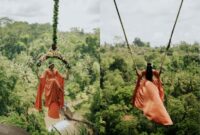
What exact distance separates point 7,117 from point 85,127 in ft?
Result: 2.78

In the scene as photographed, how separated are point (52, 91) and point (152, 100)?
38.9 inches

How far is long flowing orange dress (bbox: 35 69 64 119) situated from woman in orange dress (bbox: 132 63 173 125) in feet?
2.38

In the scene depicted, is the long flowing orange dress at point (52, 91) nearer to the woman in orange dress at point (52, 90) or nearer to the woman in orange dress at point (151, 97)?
the woman in orange dress at point (52, 90)

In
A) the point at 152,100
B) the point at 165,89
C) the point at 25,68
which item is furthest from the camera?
the point at 165,89

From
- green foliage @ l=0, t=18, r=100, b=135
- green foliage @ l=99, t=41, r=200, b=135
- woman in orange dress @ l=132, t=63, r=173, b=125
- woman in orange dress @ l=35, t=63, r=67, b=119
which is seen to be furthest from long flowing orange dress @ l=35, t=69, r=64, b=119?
green foliage @ l=99, t=41, r=200, b=135

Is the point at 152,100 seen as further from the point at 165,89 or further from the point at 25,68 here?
the point at 165,89

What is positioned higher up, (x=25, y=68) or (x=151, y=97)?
(x=25, y=68)

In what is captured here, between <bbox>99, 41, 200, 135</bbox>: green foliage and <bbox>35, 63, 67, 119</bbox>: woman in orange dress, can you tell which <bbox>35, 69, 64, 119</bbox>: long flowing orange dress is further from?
<bbox>99, 41, 200, 135</bbox>: green foliage

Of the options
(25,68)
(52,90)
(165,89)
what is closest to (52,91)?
(52,90)

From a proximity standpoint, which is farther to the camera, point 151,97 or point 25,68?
point 25,68

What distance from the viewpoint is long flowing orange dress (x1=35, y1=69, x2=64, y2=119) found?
489 centimetres

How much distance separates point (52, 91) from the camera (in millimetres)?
4969

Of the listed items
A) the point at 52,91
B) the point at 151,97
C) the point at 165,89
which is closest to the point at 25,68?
the point at 52,91

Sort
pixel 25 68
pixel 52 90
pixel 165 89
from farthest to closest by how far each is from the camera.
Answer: pixel 165 89 → pixel 25 68 → pixel 52 90
